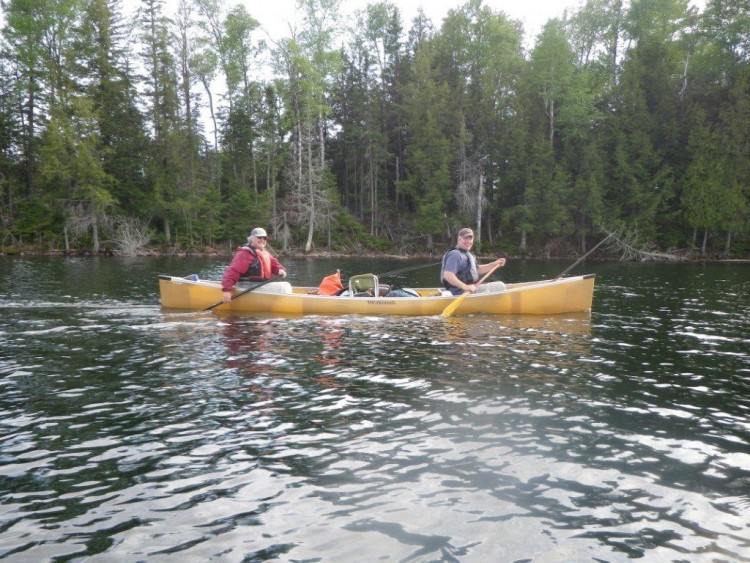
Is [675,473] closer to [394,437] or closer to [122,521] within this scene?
[394,437]

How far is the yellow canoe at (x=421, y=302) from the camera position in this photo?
1207 centimetres

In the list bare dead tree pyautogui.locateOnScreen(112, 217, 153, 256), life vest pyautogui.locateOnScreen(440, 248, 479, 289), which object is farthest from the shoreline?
life vest pyautogui.locateOnScreen(440, 248, 479, 289)

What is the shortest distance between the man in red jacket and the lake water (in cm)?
253

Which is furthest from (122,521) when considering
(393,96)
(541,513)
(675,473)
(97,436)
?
(393,96)

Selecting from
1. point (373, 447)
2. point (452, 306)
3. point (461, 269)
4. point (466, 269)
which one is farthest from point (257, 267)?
point (373, 447)

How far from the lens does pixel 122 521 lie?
366 cm

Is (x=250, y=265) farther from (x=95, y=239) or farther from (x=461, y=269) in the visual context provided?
(x=95, y=239)

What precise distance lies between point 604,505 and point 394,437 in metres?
1.89

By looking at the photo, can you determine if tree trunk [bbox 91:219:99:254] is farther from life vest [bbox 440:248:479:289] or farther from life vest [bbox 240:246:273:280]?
life vest [bbox 440:248:479:289]

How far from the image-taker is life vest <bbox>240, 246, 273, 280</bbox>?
12523mm

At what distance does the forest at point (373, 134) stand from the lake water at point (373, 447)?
98.8ft

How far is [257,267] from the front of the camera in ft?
41.3

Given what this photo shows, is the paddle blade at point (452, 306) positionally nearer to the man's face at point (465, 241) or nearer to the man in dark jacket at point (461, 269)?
the man in dark jacket at point (461, 269)

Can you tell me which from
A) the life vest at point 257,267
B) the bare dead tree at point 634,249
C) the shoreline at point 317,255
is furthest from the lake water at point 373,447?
the bare dead tree at point 634,249
